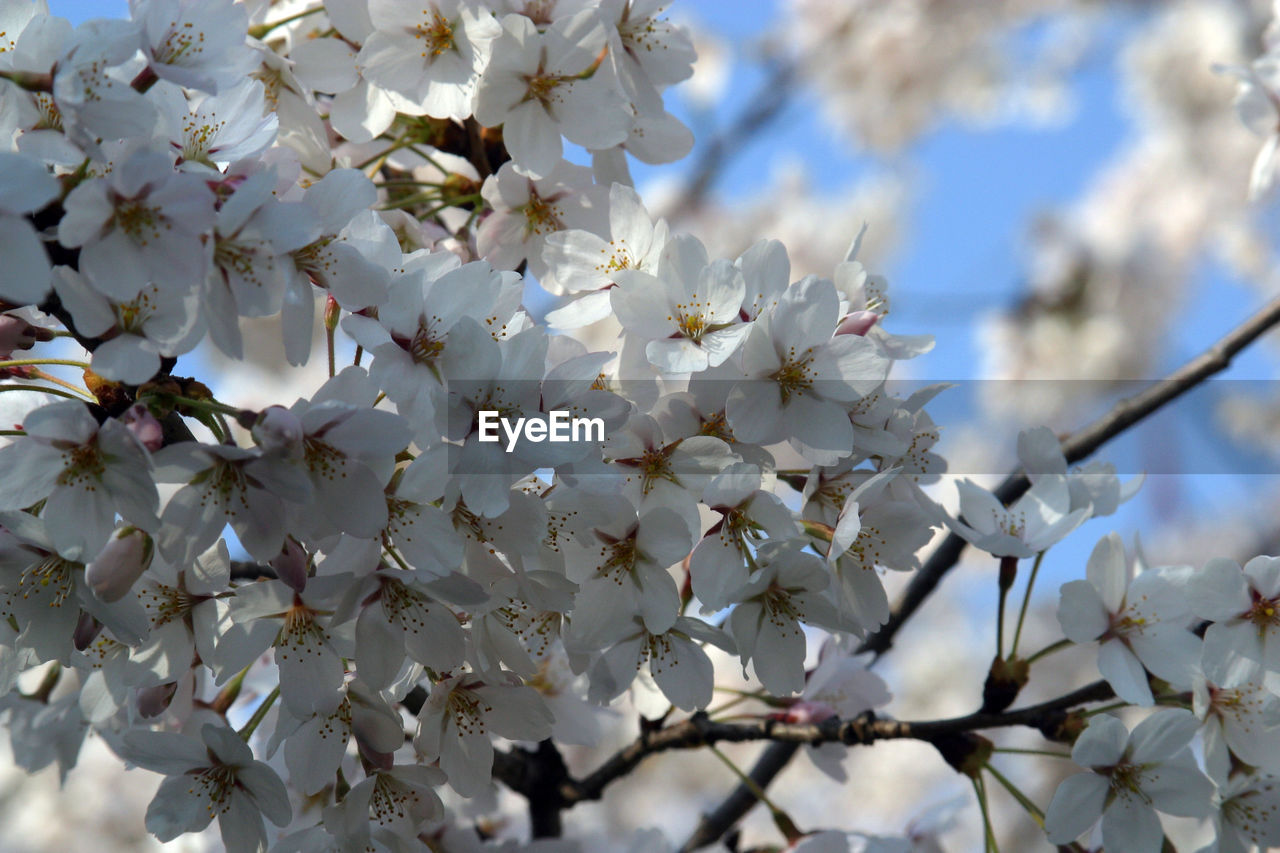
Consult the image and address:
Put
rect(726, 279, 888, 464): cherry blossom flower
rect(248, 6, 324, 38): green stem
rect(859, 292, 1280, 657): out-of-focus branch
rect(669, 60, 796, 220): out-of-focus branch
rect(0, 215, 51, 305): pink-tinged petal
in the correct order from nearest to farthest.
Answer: rect(0, 215, 51, 305): pink-tinged petal → rect(726, 279, 888, 464): cherry blossom flower → rect(248, 6, 324, 38): green stem → rect(859, 292, 1280, 657): out-of-focus branch → rect(669, 60, 796, 220): out-of-focus branch

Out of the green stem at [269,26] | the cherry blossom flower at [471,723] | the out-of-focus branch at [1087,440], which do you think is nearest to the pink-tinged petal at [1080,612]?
the out-of-focus branch at [1087,440]

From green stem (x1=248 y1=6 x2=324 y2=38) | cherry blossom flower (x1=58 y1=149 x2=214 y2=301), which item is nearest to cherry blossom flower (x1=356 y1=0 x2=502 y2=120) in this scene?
green stem (x1=248 y1=6 x2=324 y2=38)

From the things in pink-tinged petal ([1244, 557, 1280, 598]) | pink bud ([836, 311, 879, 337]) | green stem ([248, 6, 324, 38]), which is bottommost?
pink-tinged petal ([1244, 557, 1280, 598])

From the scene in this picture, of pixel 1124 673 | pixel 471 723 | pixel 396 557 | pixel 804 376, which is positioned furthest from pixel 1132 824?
pixel 396 557

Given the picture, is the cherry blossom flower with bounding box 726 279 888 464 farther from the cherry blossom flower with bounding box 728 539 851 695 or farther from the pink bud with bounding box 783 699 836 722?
the pink bud with bounding box 783 699 836 722

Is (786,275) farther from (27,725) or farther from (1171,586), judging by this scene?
(27,725)

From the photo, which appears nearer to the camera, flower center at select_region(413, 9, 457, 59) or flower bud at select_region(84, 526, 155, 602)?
flower bud at select_region(84, 526, 155, 602)

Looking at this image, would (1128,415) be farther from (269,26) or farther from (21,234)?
(21,234)

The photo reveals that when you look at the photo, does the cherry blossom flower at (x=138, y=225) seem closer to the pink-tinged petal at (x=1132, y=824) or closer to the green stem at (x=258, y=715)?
the green stem at (x=258, y=715)
